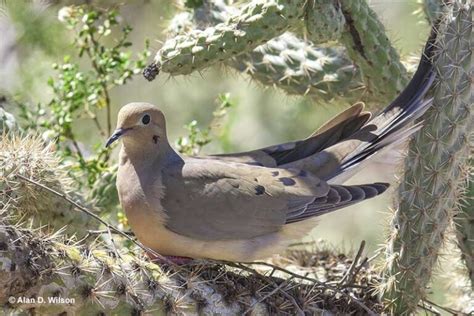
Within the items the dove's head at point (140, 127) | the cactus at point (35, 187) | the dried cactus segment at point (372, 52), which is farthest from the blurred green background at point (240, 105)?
the cactus at point (35, 187)

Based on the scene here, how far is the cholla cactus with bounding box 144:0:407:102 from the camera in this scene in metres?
3.64

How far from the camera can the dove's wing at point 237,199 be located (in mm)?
3678

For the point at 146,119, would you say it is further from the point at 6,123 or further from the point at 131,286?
the point at 131,286

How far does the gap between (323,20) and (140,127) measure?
82cm

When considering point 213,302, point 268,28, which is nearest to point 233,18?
point 268,28

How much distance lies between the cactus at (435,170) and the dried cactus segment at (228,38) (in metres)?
0.60

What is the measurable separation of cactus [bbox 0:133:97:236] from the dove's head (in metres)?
0.27

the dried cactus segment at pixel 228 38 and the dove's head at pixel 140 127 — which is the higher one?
the dried cactus segment at pixel 228 38

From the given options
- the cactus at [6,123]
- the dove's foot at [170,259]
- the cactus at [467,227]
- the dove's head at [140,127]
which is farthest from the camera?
the cactus at [467,227]

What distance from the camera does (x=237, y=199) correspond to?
3.72 meters

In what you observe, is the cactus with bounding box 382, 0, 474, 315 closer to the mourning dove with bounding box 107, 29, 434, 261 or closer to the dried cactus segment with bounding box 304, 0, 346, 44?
the mourning dove with bounding box 107, 29, 434, 261

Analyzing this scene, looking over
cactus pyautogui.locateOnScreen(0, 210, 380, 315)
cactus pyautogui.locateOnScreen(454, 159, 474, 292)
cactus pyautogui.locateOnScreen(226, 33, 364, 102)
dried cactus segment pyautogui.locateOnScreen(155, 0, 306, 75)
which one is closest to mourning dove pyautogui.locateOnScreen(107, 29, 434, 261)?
cactus pyautogui.locateOnScreen(0, 210, 380, 315)

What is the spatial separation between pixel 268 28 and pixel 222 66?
821 millimetres

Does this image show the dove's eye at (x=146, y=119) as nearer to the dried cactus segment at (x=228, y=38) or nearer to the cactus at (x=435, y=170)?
the dried cactus segment at (x=228, y=38)
